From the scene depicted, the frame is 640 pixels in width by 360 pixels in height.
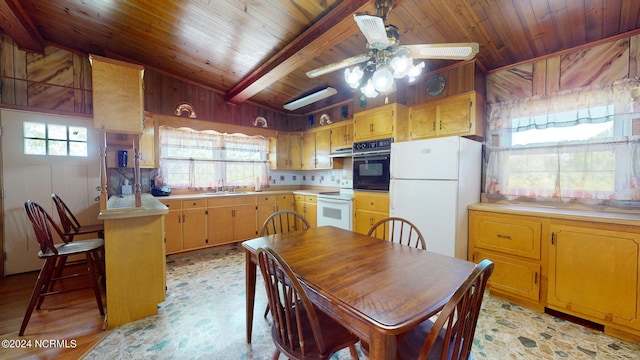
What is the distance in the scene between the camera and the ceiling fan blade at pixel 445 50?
A: 57.9 inches

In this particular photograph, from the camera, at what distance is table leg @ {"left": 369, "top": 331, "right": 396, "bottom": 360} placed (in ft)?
2.63

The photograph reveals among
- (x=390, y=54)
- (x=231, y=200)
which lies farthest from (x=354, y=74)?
(x=231, y=200)

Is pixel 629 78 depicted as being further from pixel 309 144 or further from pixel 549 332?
pixel 309 144

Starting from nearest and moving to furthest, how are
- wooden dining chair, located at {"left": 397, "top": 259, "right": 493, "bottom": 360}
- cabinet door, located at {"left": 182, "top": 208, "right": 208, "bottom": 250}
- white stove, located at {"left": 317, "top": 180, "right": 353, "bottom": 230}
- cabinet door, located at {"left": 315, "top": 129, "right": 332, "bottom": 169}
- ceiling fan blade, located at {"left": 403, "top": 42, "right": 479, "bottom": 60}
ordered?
wooden dining chair, located at {"left": 397, "top": 259, "right": 493, "bottom": 360} < ceiling fan blade, located at {"left": 403, "top": 42, "right": 479, "bottom": 60} < cabinet door, located at {"left": 182, "top": 208, "right": 208, "bottom": 250} < white stove, located at {"left": 317, "top": 180, "right": 353, "bottom": 230} < cabinet door, located at {"left": 315, "top": 129, "right": 332, "bottom": 169}

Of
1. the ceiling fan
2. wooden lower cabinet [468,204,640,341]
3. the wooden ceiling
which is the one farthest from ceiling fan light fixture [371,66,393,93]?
wooden lower cabinet [468,204,640,341]

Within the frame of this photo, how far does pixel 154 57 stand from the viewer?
3.12 meters

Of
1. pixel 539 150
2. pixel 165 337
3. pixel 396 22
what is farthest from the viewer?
pixel 539 150

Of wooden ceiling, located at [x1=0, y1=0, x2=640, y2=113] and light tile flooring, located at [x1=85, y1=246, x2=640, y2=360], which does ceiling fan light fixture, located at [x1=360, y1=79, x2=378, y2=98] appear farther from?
light tile flooring, located at [x1=85, y1=246, x2=640, y2=360]

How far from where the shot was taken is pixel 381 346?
802 millimetres

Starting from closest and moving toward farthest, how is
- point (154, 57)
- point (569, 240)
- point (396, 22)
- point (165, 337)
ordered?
1. point (165, 337)
2. point (569, 240)
3. point (396, 22)
4. point (154, 57)

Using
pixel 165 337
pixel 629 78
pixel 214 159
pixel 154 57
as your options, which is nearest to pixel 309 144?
pixel 214 159

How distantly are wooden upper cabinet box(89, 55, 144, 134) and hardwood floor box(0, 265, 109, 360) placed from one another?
1.57 m

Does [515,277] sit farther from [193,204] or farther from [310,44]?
[193,204]

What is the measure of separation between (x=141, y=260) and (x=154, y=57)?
266 centimetres
